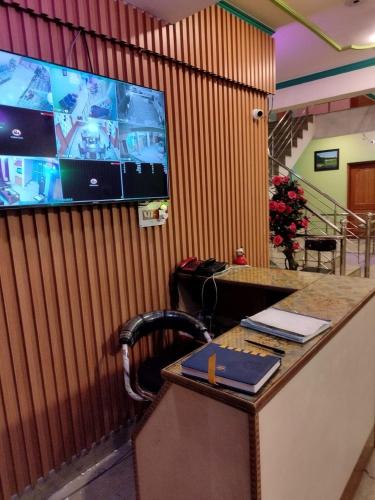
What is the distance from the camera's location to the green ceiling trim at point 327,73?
13.3ft

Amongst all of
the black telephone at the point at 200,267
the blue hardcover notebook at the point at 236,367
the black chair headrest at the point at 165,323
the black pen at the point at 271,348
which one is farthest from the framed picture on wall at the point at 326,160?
the blue hardcover notebook at the point at 236,367

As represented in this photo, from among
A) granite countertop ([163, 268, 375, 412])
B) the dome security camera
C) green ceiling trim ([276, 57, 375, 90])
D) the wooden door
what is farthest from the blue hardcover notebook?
the wooden door

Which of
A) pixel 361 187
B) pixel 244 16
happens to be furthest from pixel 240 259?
pixel 361 187

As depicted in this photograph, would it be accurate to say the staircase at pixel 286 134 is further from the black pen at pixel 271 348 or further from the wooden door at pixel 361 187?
the black pen at pixel 271 348

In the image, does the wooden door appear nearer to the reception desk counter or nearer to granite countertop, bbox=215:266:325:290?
granite countertop, bbox=215:266:325:290

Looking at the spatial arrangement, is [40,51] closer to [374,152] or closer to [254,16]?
[254,16]

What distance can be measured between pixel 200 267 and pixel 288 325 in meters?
1.05

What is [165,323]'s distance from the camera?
2156 mm

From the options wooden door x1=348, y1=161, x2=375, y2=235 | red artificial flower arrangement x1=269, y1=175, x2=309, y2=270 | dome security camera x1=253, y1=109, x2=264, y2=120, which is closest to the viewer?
dome security camera x1=253, y1=109, x2=264, y2=120

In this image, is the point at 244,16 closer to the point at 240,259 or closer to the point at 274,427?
the point at 240,259

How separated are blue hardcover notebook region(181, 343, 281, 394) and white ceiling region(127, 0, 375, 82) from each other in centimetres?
195

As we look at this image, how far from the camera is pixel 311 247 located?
4.15 metres

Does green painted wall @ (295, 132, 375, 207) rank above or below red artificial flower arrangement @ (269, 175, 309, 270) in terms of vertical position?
above

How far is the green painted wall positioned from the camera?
28.0 feet
